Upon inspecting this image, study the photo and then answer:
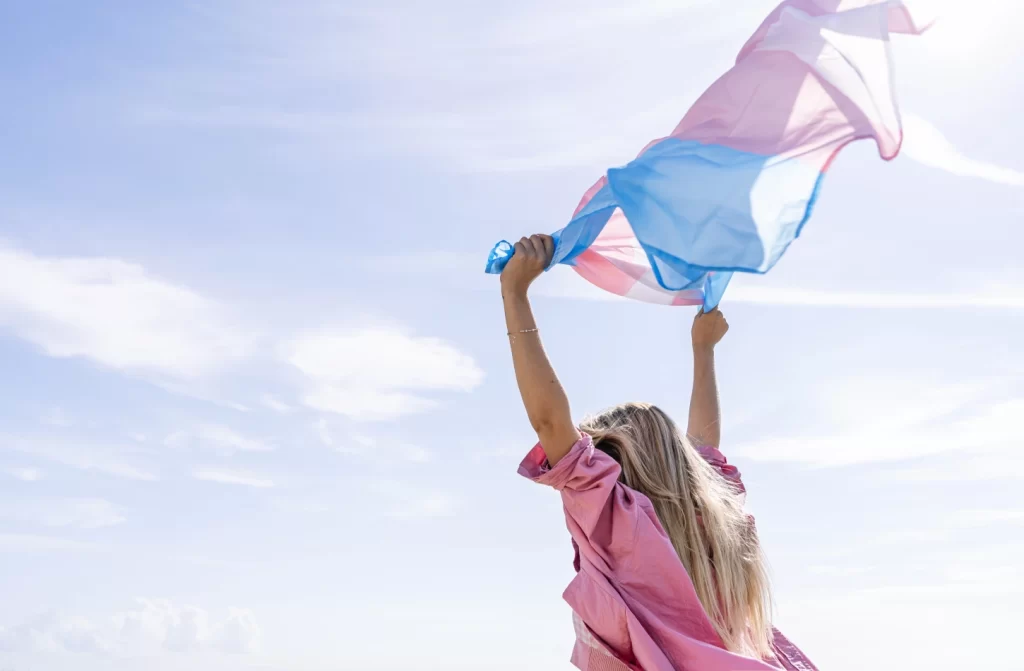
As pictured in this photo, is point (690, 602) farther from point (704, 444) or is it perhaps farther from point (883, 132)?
point (883, 132)

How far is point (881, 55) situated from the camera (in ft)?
14.3

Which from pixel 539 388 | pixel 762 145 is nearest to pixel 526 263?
pixel 539 388

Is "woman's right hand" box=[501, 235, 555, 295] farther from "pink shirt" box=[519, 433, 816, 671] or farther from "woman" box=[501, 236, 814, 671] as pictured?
"pink shirt" box=[519, 433, 816, 671]

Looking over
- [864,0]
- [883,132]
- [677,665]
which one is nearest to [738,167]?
[883,132]

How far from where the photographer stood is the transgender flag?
433 centimetres

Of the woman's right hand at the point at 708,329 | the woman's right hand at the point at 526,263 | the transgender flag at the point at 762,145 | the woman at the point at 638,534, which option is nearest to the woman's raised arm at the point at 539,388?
the woman at the point at 638,534

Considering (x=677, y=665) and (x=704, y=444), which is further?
(x=704, y=444)

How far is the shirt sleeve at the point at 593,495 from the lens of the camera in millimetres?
4305

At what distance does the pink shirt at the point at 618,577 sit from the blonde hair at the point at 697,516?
0.15 metres

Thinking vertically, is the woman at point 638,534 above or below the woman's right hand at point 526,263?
below

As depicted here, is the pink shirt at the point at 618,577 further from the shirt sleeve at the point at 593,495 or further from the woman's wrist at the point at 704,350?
the woman's wrist at the point at 704,350

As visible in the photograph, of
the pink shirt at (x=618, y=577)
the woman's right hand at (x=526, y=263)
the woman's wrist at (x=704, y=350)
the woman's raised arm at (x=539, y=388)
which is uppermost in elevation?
the woman's wrist at (x=704, y=350)

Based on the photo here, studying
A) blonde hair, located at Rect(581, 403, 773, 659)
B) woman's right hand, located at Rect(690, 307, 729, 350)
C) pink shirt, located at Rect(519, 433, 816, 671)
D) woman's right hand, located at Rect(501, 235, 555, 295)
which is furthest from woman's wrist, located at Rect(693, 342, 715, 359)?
pink shirt, located at Rect(519, 433, 816, 671)

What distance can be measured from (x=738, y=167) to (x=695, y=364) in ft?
5.83
